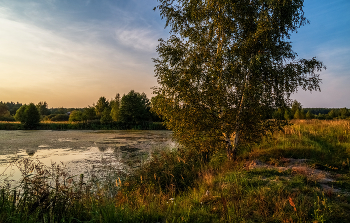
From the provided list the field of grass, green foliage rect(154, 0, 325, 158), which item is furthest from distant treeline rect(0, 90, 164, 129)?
the field of grass

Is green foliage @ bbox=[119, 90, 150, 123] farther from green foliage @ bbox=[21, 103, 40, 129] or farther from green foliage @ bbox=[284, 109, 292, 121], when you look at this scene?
green foliage @ bbox=[284, 109, 292, 121]

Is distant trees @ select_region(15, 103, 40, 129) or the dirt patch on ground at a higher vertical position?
distant trees @ select_region(15, 103, 40, 129)

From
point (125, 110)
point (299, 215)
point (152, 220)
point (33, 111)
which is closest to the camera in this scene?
point (299, 215)

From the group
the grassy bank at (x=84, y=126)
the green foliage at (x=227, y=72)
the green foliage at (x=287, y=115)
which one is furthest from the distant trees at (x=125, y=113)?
the green foliage at (x=227, y=72)

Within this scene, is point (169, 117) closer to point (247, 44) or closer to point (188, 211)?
point (247, 44)

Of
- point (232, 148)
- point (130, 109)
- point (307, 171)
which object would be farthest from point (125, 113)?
point (307, 171)

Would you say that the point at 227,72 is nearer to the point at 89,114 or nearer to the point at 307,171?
the point at 307,171

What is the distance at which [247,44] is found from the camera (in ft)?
25.2

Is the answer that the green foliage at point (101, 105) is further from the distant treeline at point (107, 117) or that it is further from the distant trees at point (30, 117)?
the distant trees at point (30, 117)

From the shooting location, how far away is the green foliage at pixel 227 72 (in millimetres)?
7488

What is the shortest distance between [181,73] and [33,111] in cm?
3975

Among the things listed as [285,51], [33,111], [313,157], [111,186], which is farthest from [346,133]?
[33,111]

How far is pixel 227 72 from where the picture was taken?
8.15 m

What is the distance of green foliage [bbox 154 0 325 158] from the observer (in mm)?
7488
